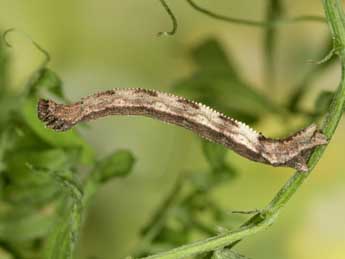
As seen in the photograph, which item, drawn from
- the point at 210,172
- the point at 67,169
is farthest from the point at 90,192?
the point at 210,172

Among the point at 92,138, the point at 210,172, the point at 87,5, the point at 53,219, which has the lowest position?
the point at 53,219

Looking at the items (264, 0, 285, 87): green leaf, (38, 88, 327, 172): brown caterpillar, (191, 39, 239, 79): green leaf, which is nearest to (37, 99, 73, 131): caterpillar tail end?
(38, 88, 327, 172): brown caterpillar

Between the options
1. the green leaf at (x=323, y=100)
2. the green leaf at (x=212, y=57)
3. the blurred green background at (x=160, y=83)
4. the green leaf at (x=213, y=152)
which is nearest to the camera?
the green leaf at (x=323, y=100)

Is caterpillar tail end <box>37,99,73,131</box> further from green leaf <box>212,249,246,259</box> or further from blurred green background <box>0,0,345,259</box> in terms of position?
blurred green background <box>0,0,345,259</box>

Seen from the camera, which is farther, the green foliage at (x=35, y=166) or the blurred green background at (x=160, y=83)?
the blurred green background at (x=160, y=83)

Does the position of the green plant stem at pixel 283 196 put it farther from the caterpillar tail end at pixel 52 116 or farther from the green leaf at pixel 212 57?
the green leaf at pixel 212 57

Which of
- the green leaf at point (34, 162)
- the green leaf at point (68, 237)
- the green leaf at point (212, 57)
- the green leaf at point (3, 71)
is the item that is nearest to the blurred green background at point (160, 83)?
the green leaf at point (212, 57)

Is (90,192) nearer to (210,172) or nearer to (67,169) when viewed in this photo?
(67,169)
